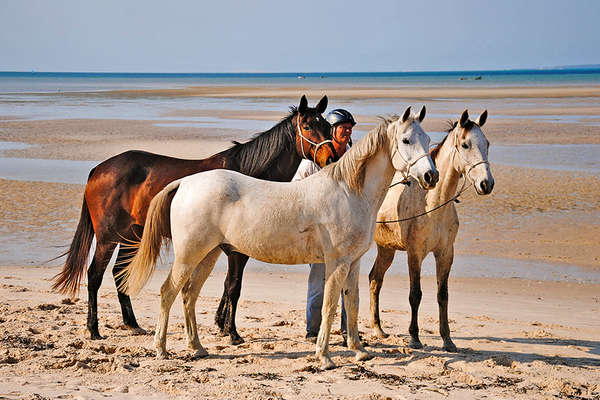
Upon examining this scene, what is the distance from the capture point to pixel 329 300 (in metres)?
5.80

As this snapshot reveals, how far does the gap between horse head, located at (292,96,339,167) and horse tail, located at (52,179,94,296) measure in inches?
90.8

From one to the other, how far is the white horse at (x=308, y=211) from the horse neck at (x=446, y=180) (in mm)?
740

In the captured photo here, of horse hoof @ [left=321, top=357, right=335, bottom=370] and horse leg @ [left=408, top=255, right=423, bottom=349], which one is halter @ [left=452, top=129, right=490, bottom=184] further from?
horse hoof @ [left=321, top=357, right=335, bottom=370]

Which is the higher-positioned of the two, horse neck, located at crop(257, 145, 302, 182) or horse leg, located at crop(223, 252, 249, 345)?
horse neck, located at crop(257, 145, 302, 182)

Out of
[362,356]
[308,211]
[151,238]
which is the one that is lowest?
[362,356]

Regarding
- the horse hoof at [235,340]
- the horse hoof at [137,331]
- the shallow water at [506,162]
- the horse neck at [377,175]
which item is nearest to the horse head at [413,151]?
the horse neck at [377,175]

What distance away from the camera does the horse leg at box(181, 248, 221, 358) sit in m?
6.17

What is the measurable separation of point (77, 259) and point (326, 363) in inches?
113

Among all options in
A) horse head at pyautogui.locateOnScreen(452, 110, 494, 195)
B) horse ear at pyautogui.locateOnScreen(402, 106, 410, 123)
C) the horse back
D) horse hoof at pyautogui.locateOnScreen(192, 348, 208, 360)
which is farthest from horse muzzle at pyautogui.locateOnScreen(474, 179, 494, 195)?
horse hoof at pyautogui.locateOnScreen(192, 348, 208, 360)

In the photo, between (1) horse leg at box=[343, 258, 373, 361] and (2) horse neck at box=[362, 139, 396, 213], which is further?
(1) horse leg at box=[343, 258, 373, 361]

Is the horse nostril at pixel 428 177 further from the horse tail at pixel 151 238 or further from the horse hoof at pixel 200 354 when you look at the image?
the horse hoof at pixel 200 354

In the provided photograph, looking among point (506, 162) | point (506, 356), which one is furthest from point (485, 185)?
point (506, 162)

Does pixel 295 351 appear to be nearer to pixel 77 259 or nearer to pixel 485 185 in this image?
pixel 485 185

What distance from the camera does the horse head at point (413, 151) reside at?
219 inches
